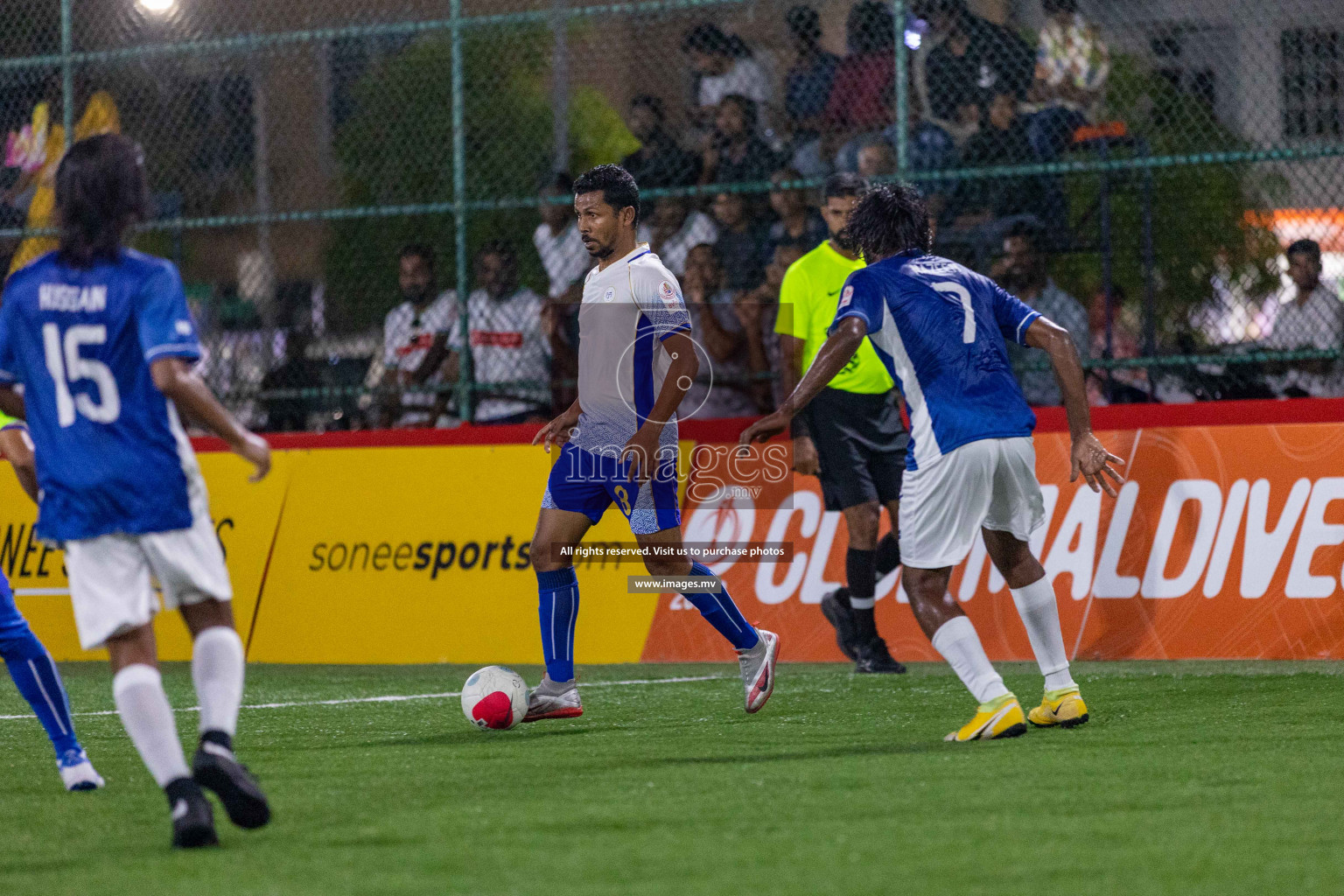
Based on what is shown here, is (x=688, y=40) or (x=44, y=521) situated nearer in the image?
(x=44, y=521)

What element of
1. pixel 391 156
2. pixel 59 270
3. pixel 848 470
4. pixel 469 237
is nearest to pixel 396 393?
pixel 469 237

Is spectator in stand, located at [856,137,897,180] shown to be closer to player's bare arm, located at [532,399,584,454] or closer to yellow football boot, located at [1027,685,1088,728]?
player's bare arm, located at [532,399,584,454]

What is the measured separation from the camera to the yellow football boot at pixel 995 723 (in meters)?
6.78

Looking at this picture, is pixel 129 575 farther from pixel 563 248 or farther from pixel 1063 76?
pixel 1063 76

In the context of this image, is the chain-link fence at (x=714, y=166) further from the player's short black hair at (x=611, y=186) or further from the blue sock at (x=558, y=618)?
the blue sock at (x=558, y=618)

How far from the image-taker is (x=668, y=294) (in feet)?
24.9

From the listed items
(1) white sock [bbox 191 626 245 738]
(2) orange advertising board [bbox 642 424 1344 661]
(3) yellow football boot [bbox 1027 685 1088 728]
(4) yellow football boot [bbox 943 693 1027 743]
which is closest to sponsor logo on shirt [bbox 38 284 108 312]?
(1) white sock [bbox 191 626 245 738]

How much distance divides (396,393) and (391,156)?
2631 millimetres

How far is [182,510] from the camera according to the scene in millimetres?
4941

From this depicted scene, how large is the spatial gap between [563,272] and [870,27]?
2.54m

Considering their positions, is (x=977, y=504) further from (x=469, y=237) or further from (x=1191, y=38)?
(x=469, y=237)

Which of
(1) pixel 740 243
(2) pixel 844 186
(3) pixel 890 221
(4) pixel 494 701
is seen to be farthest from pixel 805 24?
(4) pixel 494 701

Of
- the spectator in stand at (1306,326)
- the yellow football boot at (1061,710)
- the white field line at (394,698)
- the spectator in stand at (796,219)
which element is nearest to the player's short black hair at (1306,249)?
the spectator in stand at (1306,326)

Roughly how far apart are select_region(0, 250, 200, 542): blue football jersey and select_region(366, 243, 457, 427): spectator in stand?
724 centimetres
